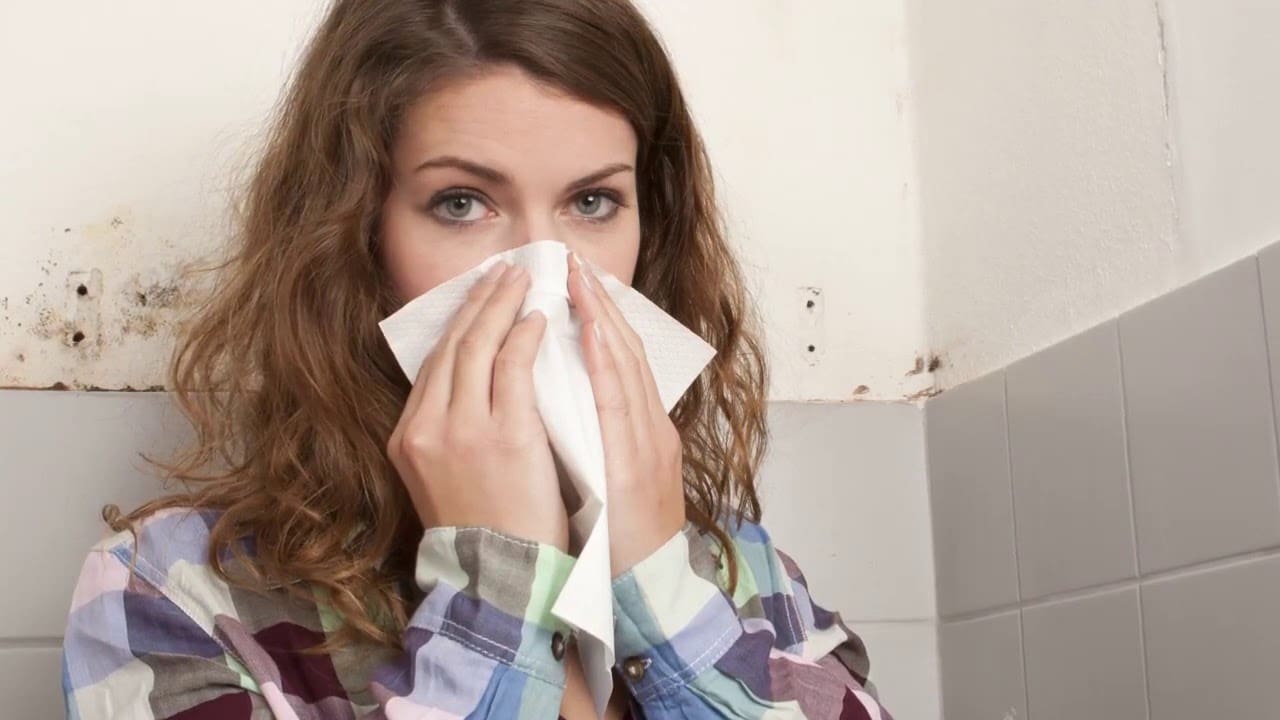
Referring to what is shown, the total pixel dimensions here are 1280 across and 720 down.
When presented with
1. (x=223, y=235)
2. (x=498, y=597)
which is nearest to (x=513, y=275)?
(x=498, y=597)

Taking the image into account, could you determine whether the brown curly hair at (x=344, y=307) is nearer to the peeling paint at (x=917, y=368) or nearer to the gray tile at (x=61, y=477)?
the gray tile at (x=61, y=477)

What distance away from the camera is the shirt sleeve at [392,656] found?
31.1 inches

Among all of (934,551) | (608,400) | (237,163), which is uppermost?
(237,163)

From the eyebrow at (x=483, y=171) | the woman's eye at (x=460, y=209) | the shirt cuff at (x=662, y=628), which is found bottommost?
the shirt cuff at (x=662, y=628)

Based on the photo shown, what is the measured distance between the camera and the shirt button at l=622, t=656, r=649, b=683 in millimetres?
843

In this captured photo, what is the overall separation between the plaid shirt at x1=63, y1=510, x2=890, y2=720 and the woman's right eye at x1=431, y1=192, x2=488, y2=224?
0.24 m

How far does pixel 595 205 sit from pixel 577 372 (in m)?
0.17

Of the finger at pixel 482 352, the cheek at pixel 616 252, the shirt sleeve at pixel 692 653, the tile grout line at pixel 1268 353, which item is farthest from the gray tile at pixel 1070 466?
the finger at pixel 482 352

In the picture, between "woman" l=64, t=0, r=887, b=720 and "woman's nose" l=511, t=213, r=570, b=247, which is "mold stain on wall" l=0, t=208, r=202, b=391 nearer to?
"woman" l=64, t=0, r=887, b=720

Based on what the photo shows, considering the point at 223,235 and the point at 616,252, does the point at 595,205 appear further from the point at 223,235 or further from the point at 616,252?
the point at 223,235

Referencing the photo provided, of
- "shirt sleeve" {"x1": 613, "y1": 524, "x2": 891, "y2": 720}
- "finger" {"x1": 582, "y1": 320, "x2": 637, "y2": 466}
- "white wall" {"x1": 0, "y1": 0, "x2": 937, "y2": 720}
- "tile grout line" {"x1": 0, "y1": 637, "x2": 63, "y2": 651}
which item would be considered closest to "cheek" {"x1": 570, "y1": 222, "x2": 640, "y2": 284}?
"finger" {"x1": 582, "y1": 320, "x2": 637, "y2": 466}

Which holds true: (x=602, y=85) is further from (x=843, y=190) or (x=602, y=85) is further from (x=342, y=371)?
(x=843, y=190)

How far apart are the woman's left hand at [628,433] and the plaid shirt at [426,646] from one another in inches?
0.7

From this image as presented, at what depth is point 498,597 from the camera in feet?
2.64
